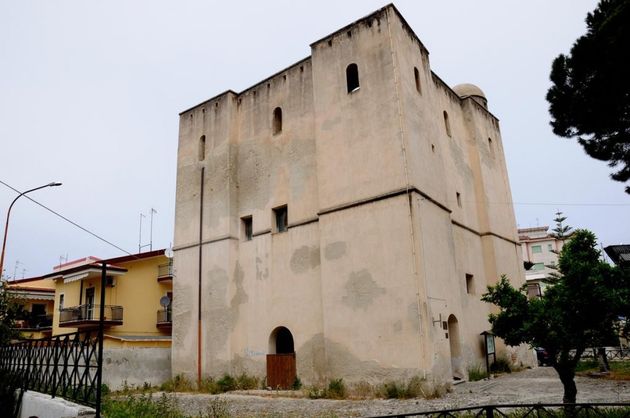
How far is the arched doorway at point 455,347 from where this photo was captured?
1549 cm

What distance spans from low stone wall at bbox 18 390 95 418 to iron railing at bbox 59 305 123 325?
43.5ft

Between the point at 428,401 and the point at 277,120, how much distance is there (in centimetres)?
1200

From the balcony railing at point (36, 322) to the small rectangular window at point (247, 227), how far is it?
17713 mm

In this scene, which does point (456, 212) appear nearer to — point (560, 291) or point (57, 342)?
point (560, 291)

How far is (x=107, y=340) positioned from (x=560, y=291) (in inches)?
744

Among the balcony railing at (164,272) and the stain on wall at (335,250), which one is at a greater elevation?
the balcony railing at (164,272)

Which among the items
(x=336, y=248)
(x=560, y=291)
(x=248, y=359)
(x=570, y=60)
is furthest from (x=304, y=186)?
(x=560, y=291)

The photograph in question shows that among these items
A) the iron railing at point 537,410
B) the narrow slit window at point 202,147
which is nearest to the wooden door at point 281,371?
the iron railing at point 537,410

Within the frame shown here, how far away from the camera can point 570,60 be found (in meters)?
10.8

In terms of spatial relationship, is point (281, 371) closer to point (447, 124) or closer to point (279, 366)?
point (279, 366)

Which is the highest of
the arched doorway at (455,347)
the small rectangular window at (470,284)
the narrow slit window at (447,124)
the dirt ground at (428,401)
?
the narrow slit window at (447,124)

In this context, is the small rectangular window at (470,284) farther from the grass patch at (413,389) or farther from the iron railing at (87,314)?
the iron railing at (87,314)

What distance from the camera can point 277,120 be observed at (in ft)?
64.6

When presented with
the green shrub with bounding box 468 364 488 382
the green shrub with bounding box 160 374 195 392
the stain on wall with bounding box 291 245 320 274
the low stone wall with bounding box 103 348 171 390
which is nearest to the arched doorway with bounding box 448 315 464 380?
the green shrub with bounding box 468 364 488 382
